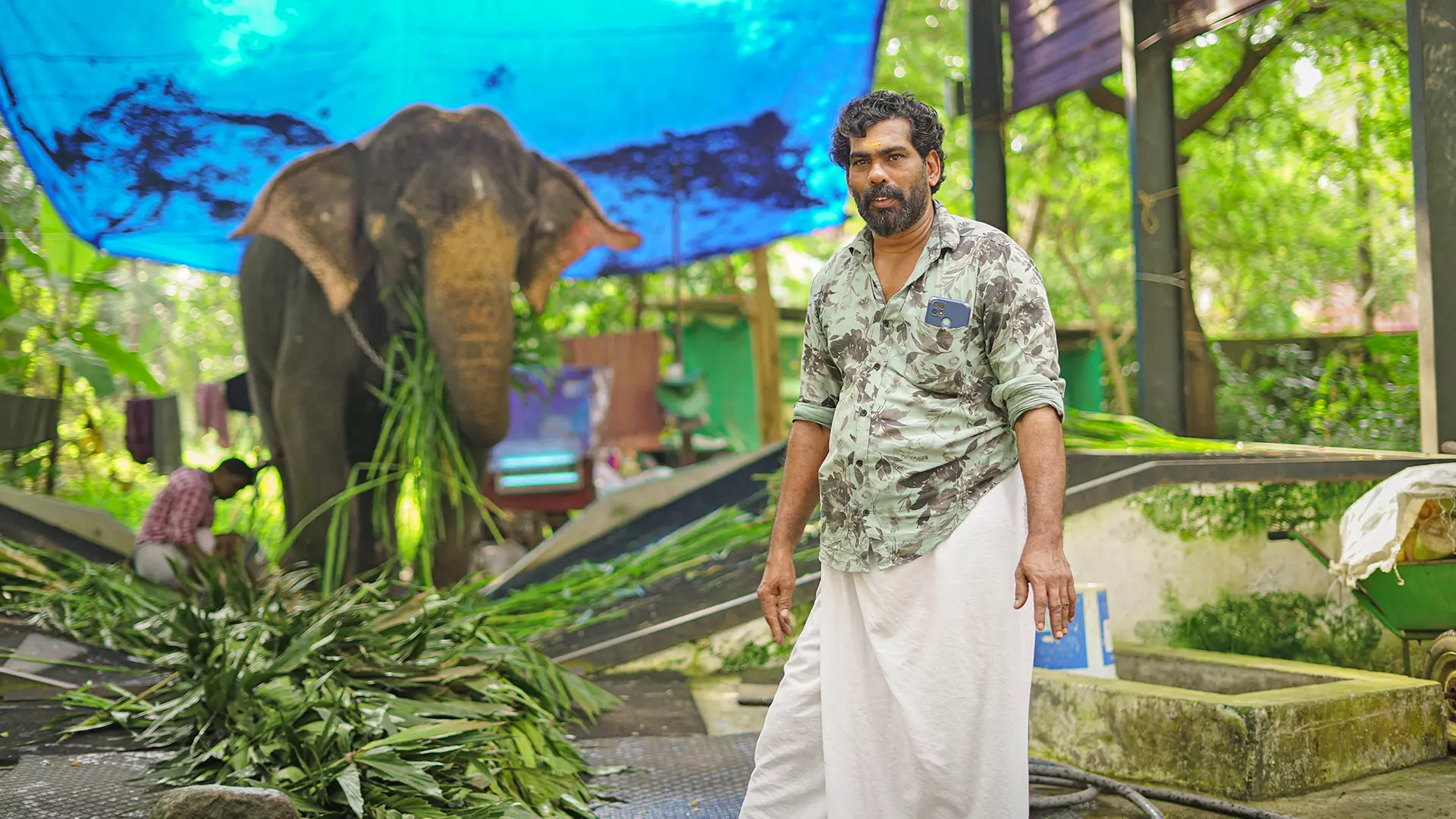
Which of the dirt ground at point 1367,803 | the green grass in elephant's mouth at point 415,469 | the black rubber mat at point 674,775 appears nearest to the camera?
the dirt ground at point 1367,803

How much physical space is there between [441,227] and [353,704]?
311 centimetres

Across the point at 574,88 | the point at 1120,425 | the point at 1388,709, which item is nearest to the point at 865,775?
the point at 1388,709

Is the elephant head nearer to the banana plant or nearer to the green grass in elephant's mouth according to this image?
the green grass in elephant's mouth

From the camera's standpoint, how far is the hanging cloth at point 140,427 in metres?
9.30

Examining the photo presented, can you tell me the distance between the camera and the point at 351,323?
20.5ft

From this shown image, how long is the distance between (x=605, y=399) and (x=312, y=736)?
711cm

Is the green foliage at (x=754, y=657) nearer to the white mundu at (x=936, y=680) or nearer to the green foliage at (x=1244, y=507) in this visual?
the green foliage at (x=1244, y=507)

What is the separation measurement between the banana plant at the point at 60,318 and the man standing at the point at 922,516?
5603 millimetres

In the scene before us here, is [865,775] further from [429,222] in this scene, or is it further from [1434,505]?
[429,222]

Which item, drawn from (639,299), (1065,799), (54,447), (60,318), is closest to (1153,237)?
(1065,799)

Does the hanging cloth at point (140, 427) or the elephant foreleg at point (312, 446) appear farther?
the hanging cloth at point (140, 427)

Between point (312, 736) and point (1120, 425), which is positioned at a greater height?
point (1120, 425)

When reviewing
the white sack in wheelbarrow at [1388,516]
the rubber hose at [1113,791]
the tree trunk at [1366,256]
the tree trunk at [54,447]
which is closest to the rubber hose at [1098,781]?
the rubber hose at [1113,791]

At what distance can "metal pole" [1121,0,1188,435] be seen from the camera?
18.8 ft
